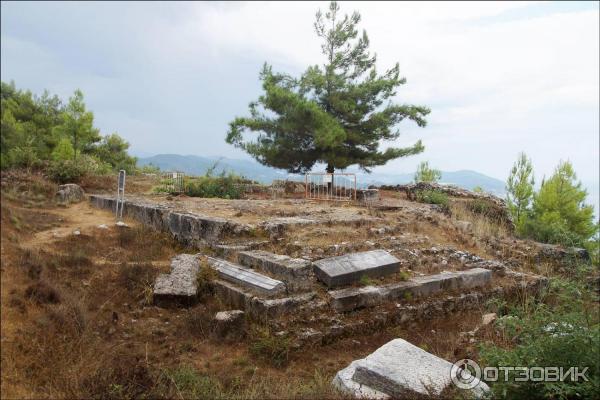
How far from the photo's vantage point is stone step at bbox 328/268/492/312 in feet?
19.3

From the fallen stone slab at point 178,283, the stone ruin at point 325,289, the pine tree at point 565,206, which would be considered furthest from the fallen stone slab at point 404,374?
the pine tree at point 565,206

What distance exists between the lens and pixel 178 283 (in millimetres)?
6008

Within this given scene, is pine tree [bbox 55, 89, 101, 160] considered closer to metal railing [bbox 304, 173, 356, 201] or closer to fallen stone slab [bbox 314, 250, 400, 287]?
metal railing [bbox 304, 173, 356, 201]

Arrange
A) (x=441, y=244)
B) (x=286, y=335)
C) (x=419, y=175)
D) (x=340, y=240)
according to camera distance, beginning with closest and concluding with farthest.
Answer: (x=286, y=335)
(x=340, y=240)
(x=441, y=244)
(x=419, y=175)

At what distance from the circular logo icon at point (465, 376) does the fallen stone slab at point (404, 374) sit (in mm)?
36

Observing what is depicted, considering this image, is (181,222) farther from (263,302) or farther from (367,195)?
(367,195)

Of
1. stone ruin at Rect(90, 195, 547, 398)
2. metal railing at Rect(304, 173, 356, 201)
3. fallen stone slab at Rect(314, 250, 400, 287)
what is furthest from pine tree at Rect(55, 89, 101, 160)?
fallen stone slab at Rect(314, 250, 400, 287)

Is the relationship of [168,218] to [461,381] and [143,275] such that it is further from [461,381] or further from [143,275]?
[461,381]

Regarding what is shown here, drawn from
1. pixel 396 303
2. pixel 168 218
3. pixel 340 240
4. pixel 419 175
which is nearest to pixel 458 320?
pixel 396 303

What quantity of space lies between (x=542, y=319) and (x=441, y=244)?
5.26 m

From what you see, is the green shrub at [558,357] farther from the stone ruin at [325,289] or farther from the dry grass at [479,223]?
the dry grass at [479,223]

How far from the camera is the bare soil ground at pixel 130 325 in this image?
1.94 m

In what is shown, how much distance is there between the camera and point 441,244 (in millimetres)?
9078

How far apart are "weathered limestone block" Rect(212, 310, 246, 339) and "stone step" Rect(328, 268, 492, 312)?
125 centimetres
